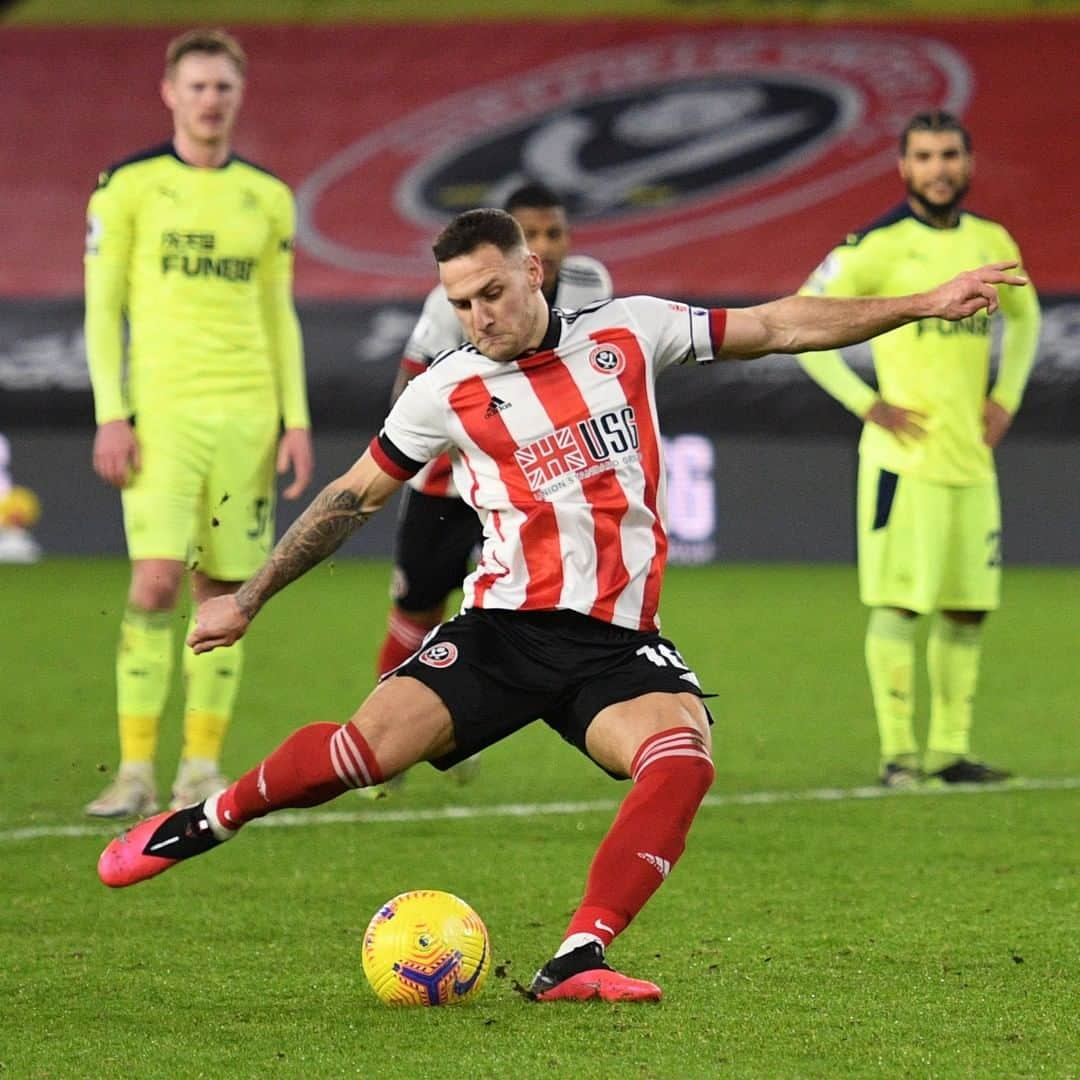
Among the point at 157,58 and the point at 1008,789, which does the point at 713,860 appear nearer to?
the point at 1008,789

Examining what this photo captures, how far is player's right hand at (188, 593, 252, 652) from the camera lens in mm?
4543

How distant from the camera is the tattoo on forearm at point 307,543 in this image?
464 centimetres

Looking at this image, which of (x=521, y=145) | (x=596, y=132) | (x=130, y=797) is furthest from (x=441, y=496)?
(x=596, y=132)

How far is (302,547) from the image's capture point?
15.3 feet

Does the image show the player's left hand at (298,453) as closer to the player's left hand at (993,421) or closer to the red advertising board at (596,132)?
the player's left hand at (993,421)

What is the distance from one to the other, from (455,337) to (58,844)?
2.04 meters

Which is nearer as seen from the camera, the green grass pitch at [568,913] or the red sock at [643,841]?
the green grass pitch at [568,913]

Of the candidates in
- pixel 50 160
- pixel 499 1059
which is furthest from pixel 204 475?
pixel 50 160

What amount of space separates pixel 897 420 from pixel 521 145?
38.7 feet

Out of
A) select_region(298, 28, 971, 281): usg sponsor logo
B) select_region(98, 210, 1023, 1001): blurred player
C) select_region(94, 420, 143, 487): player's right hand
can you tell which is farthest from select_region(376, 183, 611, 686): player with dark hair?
select_region(298, 28, 971, 281): usg sponsor logo

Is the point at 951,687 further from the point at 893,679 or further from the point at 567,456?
the point at 567,456

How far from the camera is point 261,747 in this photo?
321 inches

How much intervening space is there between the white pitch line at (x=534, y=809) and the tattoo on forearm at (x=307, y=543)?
202cm

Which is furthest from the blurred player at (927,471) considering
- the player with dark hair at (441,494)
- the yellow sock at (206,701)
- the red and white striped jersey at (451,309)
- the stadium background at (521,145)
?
the stadium background at (521,145)
